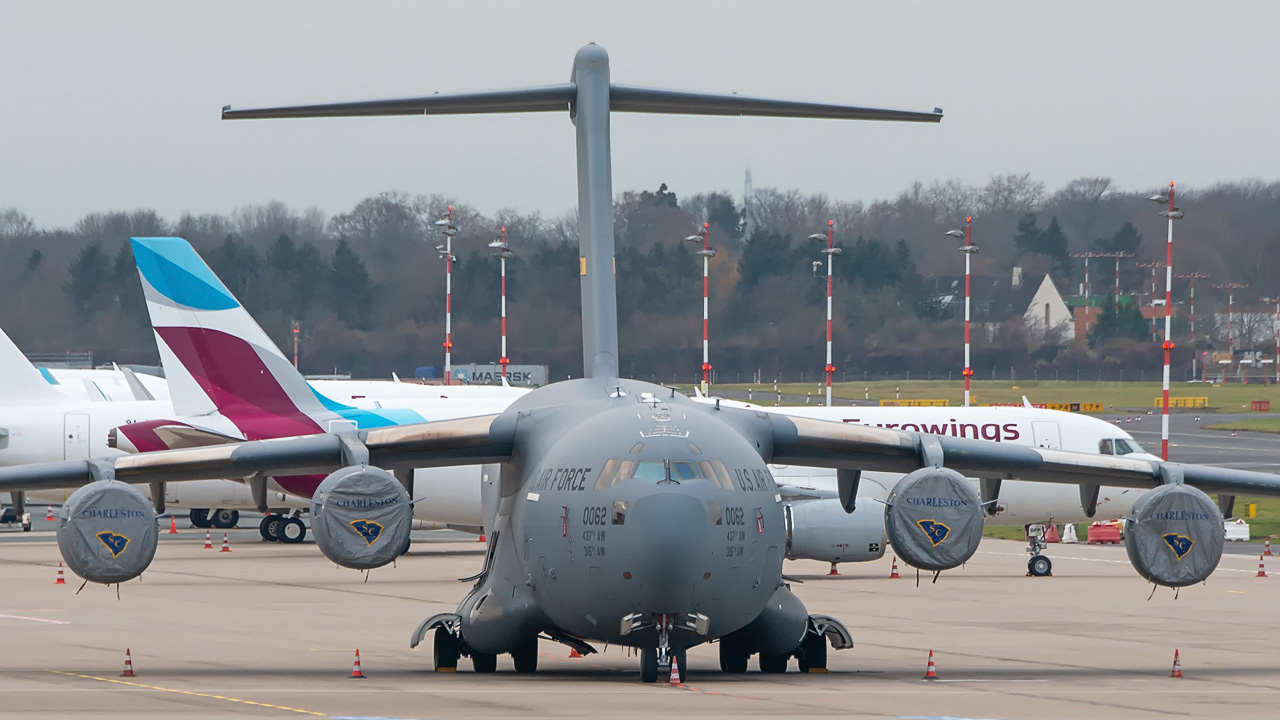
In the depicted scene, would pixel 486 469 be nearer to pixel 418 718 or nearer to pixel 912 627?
pixel 418 718

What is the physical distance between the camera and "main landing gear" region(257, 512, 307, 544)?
37094 millimetres

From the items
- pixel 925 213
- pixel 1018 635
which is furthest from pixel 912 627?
pixel 925 213

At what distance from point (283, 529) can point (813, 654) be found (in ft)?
72.8

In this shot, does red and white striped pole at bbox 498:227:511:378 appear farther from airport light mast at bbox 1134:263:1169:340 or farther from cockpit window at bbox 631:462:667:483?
cockpit window at bbox 631:462:667:483

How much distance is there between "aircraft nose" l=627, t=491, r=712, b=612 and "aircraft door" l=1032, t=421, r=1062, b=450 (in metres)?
19.0

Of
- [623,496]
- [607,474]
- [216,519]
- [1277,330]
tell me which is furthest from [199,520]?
[1277,330]

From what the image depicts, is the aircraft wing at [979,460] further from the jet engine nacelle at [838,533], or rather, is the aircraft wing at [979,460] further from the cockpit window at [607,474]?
the jet engine nacelle at [838,533]

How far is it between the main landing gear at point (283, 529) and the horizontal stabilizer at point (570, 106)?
67.1 feet

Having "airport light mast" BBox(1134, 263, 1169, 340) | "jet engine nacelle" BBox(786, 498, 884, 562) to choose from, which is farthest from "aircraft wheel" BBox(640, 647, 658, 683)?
"airport light mast" BBox(1134, 263, 1169, 340)

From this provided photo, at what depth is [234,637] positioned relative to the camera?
21141 mm

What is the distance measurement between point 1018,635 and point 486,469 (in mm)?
7864

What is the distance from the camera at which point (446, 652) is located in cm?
1717

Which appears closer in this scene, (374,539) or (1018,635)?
(374,539)

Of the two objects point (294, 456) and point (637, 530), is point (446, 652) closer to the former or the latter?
point (294, 456)
